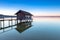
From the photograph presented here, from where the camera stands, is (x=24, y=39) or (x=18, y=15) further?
(x=18, y=15)

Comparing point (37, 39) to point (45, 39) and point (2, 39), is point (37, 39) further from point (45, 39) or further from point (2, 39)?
point (2, 39)

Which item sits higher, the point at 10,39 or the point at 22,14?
the point at 22,14

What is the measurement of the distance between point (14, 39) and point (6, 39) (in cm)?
73

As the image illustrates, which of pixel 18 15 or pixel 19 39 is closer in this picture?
pixel 19 39

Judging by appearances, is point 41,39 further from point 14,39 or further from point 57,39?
point 14,39

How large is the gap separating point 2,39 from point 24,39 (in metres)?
2.03

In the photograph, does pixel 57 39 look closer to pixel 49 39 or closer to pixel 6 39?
pixel 49 39

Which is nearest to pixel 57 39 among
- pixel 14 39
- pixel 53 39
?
pixel 53 39

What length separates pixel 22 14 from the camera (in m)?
26.0

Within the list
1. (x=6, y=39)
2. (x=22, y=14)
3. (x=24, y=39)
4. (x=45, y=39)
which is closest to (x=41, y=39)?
(x=45, y=39)

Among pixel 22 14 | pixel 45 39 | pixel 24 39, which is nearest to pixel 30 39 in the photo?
pixel 24 39

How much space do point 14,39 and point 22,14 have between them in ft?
57.1

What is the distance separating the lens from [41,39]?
917cm

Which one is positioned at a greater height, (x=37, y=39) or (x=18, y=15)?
(x=18, y=15)
